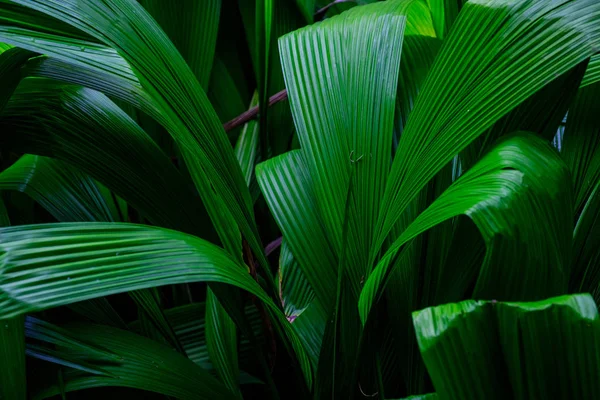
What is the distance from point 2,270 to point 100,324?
0.28 meters

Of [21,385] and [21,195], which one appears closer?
[21,385]

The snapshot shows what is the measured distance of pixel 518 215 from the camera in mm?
376

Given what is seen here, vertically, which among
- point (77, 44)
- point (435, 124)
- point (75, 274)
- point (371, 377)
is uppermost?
point (77, 44)

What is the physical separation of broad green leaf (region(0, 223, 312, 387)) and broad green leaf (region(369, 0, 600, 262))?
0.59 feet

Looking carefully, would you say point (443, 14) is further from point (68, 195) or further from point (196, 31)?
point (68, 195)

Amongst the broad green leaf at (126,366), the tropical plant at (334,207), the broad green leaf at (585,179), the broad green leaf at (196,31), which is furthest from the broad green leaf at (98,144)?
the broad green leaf at (585,179)

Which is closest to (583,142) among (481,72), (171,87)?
(481,72)

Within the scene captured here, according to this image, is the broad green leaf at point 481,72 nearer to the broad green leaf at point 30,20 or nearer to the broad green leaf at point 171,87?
the broad green leaf at point 171,87

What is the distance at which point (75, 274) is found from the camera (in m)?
0.35

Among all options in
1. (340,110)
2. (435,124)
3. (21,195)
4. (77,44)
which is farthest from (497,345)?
(21,195)

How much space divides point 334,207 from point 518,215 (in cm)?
22

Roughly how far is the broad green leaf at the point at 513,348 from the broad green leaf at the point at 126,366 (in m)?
0.28

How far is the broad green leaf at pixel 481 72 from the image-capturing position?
450 millimetres

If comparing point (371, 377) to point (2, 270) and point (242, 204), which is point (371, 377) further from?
point (2, 270)
